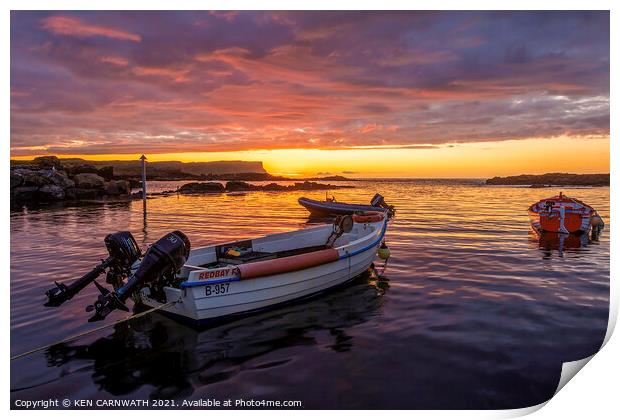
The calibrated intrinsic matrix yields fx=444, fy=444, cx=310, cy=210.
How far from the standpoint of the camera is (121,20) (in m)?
8.00

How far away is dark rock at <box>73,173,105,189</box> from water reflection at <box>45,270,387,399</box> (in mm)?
42175

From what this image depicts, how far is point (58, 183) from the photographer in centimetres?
4156

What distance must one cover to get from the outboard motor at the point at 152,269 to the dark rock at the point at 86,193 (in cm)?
3987

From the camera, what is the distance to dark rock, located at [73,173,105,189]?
1818 inches

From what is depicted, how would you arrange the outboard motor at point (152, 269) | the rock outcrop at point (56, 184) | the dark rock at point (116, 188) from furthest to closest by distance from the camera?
1. the dark rock at point (116, 188)
2. the rock outcrop at point (56, 184)
3. the outboard motor at point (152, 269)

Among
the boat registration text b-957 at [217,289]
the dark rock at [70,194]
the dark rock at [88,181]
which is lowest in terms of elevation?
the boat registration text b-957 at [217,289]

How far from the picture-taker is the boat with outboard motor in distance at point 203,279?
26.9 feet

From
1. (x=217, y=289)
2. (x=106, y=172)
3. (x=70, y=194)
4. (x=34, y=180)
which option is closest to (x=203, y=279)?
(x=217, y=289)

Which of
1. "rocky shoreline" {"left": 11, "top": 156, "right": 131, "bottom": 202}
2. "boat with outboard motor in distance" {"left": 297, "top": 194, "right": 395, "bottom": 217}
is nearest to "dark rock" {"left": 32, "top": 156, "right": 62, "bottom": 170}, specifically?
"rocky shoreline" {"left": 11, "top": 156, "right": 131, "bottom": 202}

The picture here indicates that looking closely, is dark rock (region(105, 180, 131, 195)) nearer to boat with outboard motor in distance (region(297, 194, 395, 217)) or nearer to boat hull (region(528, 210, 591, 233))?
boat with outboard motor in distance (region(297, 194, 395, 217))

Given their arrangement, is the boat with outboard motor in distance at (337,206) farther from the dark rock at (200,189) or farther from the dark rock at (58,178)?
the dark rock at (200,189)

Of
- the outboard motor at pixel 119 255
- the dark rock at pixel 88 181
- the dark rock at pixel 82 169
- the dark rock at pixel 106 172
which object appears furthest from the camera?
the dark rock at pixel 106 172

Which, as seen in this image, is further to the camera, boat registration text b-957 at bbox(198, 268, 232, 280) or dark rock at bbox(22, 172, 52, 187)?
dark rock at bbox(22, 172, 52, 187)

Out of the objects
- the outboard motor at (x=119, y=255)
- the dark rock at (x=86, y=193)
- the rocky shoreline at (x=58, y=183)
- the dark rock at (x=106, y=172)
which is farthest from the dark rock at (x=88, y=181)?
the outboard motor at (x=119, y=255)
